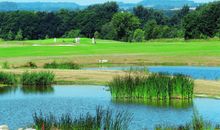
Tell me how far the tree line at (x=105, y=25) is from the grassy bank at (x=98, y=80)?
74.1 m

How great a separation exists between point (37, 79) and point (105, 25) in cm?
9989

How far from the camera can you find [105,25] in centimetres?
14262

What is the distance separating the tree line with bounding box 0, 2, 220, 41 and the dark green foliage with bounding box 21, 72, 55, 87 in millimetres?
78316

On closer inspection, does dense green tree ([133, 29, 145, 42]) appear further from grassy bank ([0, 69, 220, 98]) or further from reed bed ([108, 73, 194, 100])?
reed bed ([108, 73, 194, 100])

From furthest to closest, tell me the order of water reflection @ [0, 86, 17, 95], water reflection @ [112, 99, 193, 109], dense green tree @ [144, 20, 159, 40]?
dense green tree @ [144, 20, 159, 40], water reflection @ [0, 86, 17, 95], water reflection @ [112, 99, 193, 109]

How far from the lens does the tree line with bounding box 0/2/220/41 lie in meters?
129

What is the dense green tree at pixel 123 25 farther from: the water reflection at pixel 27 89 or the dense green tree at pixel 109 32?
the water reflection at pixel 27 89

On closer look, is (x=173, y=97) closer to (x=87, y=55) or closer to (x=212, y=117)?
(x=212, y=117)

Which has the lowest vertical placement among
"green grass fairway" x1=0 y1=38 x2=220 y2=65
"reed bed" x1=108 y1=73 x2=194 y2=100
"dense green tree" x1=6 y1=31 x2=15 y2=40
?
"dense green tree" x1=6 y1=31 x2=15 y2=40

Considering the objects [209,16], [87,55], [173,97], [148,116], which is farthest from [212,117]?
[209,16]

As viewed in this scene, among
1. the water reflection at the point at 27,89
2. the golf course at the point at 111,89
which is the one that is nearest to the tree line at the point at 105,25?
the golf course at the point at 111,89

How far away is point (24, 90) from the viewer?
40.5 meters

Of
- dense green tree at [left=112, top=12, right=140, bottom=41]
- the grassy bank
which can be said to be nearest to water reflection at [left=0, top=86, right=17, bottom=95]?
the grassy bank

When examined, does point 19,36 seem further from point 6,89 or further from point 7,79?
point 6,89
